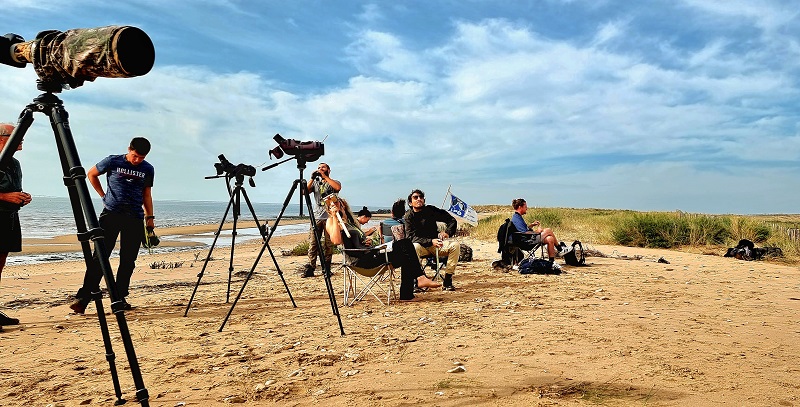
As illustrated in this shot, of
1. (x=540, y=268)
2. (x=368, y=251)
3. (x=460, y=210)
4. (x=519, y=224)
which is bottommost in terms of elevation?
(x=540, y=268)

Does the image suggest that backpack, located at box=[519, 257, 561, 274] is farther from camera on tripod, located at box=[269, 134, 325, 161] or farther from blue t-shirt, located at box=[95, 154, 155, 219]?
blue t-shirt, located at box=[95, 154, 155, 219]

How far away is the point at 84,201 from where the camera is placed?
2.20 meters

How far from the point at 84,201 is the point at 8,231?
405 cm

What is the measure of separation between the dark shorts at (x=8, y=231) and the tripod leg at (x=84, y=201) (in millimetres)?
3537

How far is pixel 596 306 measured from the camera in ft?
19.6

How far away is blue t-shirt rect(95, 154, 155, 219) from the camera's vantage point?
5855 millimetres

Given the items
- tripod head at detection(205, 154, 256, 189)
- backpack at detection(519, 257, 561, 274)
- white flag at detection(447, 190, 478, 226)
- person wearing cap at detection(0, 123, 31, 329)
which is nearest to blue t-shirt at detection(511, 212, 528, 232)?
backpack at detection(519, 257, 561, 274)

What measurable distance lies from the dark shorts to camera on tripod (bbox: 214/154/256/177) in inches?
81.2

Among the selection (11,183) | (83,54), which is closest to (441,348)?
A: (83,54)

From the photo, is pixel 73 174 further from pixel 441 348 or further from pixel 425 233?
pixel 425 233

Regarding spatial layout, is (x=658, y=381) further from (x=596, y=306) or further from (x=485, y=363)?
(x=596, y=306)

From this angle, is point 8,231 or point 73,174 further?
point 8,231

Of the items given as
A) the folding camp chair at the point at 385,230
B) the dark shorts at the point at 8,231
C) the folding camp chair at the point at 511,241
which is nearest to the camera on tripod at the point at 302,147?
the dark shorts at the point at 8,231

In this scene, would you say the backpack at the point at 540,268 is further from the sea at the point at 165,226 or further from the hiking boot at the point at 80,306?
the hiking boot at the point at 80,306
